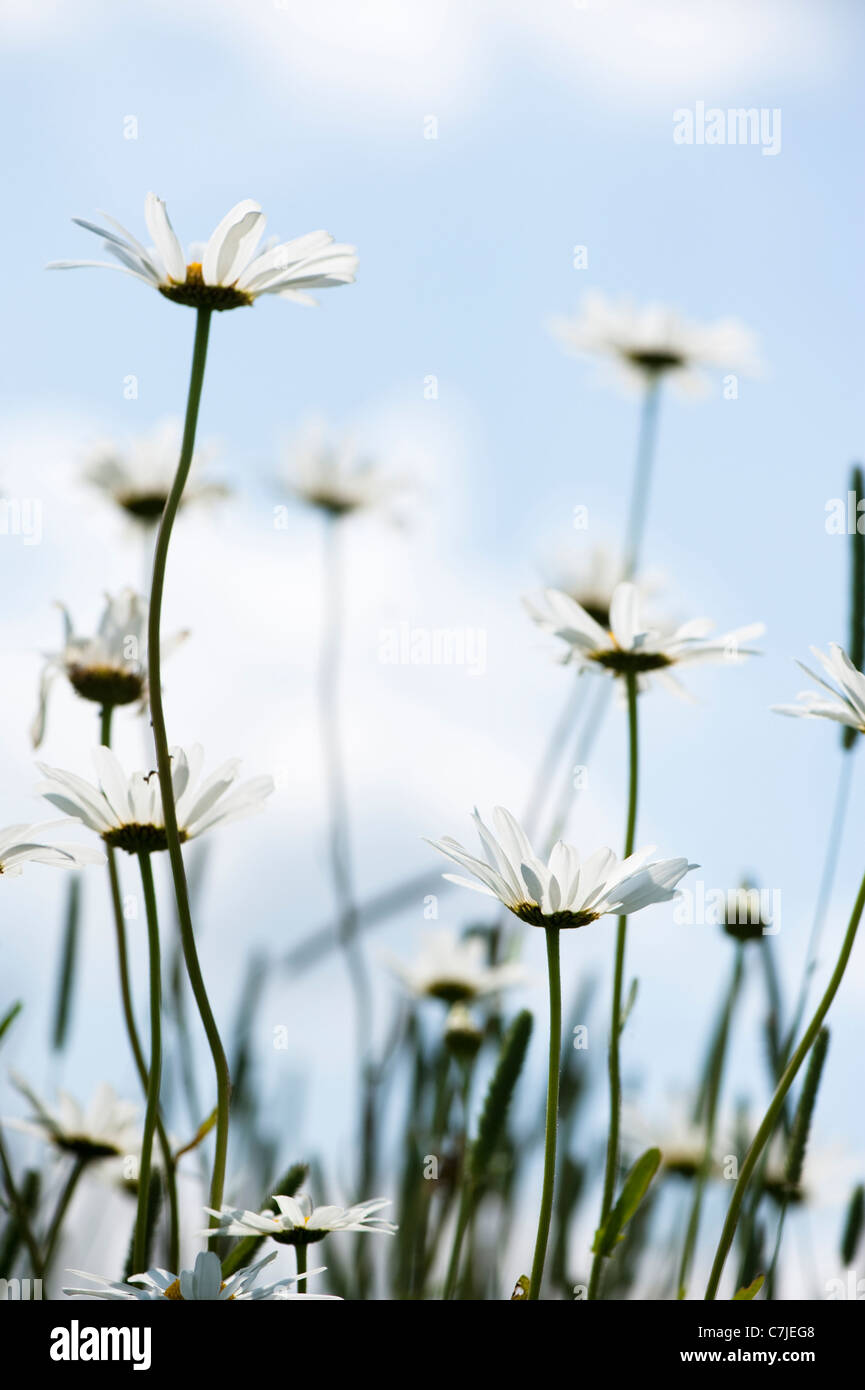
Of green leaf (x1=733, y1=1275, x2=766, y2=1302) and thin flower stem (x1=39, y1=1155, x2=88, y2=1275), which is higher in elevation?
green leaf (x1=733, y1=1275, x2=766, y2=1302)

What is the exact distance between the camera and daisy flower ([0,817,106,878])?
0.47m

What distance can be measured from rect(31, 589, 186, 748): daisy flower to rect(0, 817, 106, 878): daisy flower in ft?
0.47

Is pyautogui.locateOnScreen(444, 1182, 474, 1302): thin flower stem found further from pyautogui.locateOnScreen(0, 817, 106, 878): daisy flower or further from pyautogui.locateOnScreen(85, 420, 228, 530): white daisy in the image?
pyautogui.locateOnScreen(85, 420, 228, 530): white daisy

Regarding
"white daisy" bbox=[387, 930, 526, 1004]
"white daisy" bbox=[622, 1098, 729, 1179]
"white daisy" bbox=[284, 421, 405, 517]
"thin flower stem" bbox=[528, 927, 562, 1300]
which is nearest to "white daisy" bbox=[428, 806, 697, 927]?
"thin flower stem" bbox=[528, 927, 562, 1300]

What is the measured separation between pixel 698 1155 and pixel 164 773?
0.83 meters

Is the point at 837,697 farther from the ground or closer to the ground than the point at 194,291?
closer to the ground

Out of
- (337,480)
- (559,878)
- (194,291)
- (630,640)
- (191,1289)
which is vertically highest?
(337,480)

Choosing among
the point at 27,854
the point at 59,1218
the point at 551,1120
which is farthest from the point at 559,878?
the point at 59,1218

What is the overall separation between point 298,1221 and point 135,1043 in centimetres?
10

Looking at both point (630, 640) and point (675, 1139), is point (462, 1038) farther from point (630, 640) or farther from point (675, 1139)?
point (675, 1139)

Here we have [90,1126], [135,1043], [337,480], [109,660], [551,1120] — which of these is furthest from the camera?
[337,480]

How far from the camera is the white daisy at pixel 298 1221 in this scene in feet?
1.52

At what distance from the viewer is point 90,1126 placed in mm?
767
